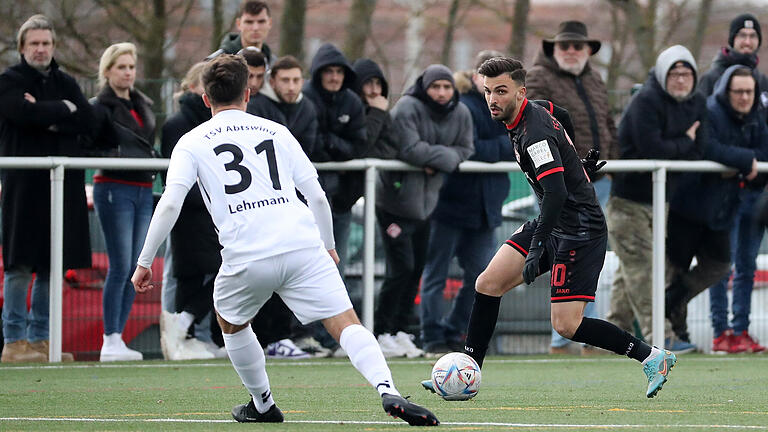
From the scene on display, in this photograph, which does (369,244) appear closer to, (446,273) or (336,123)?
(446,273)

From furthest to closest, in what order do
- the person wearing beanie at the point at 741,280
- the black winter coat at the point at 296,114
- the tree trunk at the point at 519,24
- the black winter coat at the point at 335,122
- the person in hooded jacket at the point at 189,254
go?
the tree trunk at the point at 519,24
the person wearing beanie at the point at 741,280
the black winter coat at the point at 335,122
the person in hooded jacket at the point at 189,254
the black winter coat at the point at 296,114

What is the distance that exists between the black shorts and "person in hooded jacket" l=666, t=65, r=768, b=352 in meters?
4.55

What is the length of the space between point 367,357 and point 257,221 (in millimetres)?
814

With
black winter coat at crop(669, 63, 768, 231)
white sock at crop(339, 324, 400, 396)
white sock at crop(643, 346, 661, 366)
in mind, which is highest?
black winter coat at crop(669, 63, 768, 231)

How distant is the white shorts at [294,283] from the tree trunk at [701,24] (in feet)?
76.2

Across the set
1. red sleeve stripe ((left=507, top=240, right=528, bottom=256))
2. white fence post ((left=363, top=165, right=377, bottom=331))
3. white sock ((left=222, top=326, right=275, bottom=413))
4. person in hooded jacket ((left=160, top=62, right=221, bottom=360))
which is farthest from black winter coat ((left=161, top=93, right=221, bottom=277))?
white sock ((left=222, top=326, right=275, bottom=413))

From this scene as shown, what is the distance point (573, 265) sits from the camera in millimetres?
8445

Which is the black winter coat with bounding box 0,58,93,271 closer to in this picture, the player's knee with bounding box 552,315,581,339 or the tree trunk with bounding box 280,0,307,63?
the player's knee with bounding box 552,315,581,339

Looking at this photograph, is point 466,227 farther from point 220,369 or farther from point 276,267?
point 276,267

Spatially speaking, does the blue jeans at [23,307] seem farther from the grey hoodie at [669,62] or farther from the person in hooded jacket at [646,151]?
the grey hoodie at [669,62]

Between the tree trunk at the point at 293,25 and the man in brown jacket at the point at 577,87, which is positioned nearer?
the man in brown jacket at the point at 577,87

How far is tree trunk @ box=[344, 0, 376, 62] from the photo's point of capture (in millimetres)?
24391

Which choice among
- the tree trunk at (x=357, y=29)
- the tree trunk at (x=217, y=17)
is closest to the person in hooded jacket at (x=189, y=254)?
the tree trunk at (x=217, y=17)

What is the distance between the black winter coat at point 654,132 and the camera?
12.4m
